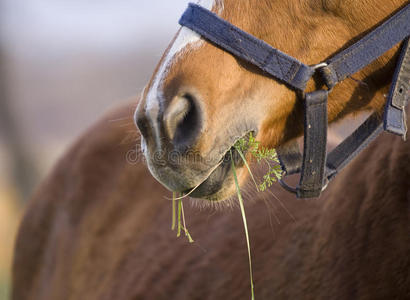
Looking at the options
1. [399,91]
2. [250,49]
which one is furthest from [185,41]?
[399,91]

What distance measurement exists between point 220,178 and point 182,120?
23cm

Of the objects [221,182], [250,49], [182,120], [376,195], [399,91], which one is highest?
[250,49]

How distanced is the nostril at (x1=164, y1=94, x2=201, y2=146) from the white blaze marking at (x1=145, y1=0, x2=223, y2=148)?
0.14ft

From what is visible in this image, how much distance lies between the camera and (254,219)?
2467mm

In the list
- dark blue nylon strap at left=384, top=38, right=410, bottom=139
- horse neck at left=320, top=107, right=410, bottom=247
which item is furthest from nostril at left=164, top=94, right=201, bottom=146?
horse neck at left=320, top=107, right=410, bottom=247

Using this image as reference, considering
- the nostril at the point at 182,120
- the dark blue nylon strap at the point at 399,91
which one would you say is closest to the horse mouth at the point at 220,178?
the nostril at the point at 182,120

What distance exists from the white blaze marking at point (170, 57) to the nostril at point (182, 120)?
0.04 meters

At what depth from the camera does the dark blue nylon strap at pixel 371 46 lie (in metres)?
1.68

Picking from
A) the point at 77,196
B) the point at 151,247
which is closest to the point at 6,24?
the point at 77,196

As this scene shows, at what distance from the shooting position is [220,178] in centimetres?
169

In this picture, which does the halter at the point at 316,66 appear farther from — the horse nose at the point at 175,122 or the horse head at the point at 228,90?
the horse nose at the point at 175,122

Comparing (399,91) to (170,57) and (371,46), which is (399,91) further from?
(170,57)

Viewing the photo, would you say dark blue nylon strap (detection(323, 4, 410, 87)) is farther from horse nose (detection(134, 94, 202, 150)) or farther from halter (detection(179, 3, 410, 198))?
horse nose (detection(134, 94, 202, 150))

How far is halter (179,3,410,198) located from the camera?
5.32 feet
